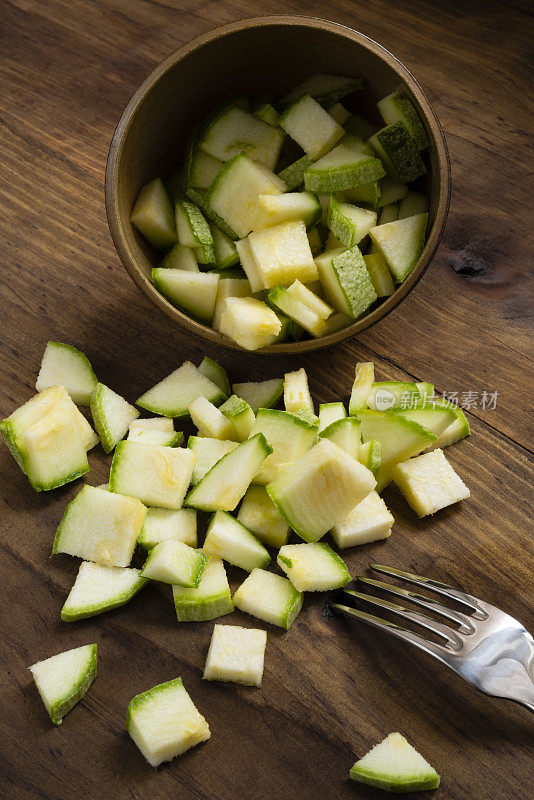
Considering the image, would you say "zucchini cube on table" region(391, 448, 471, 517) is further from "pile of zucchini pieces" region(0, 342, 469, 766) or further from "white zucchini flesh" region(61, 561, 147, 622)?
"white zucchini flesh" region(61, 561, 147, 622)

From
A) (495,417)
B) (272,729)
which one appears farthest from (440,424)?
(272,729)

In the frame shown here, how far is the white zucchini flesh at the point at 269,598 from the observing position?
179 cm

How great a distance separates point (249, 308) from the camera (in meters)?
1.89

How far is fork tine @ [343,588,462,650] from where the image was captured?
1.71m

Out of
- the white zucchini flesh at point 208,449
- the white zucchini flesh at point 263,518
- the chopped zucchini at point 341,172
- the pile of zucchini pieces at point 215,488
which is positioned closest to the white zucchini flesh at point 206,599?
the pile of zucchini pieces at point 215,488

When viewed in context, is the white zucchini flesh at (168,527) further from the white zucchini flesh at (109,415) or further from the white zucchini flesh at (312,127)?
the white zucchini flesh at (312,127)

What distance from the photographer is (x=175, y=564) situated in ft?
5.82

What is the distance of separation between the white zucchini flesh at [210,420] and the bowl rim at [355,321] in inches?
5.8

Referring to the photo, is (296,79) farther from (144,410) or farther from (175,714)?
(175,714)

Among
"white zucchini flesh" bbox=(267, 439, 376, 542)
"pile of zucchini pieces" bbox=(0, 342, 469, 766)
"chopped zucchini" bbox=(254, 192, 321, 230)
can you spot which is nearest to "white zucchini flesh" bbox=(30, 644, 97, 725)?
"pile of zucchini pieces" bbox=(0, 342, 469, 766)

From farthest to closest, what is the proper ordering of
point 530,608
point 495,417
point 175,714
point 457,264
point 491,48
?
1. point 491,48
2. point 457,264
3. point 495,417
4. point 530,608
5. point 175,714

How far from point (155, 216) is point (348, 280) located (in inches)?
18.7

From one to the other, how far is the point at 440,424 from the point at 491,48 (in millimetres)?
1110

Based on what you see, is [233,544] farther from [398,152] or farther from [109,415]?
[398,152]
